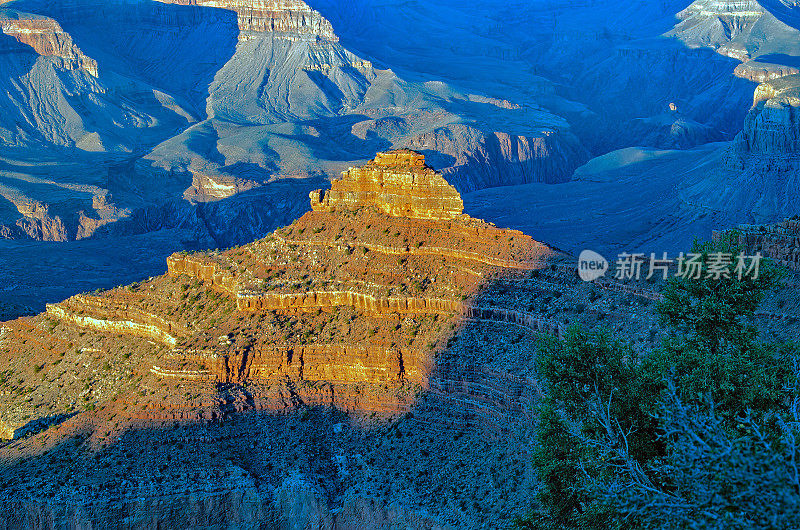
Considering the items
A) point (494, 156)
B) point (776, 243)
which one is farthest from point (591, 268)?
point (494, 156)

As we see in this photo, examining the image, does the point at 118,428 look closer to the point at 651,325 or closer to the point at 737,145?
the point at 651,325

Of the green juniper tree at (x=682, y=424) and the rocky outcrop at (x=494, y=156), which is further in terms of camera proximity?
the rocky outcrop at (x=494, y=156)

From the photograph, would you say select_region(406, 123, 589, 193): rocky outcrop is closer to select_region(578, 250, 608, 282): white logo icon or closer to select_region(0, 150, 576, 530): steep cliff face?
select_region(0, 150, 576, 530): steep cliff face

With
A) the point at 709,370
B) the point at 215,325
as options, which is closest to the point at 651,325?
the point at 709,370

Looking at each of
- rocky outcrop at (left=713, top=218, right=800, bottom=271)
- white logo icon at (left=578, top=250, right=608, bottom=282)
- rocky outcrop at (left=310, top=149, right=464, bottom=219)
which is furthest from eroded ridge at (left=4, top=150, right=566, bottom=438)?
rocky outcrop at (left=713, top=218, right=800, bottom=271)

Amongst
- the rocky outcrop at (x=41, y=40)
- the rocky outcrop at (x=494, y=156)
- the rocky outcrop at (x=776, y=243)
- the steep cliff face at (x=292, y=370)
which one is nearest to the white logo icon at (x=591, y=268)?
the steep cliff face at (x=292, y=370)

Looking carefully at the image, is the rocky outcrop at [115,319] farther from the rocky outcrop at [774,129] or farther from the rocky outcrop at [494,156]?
the rocky outcrop at [494,156]
